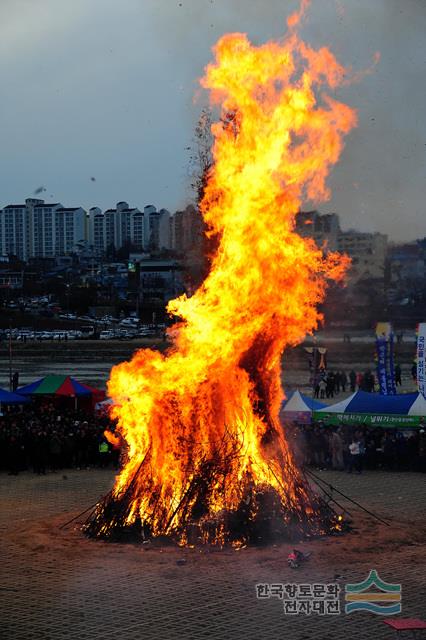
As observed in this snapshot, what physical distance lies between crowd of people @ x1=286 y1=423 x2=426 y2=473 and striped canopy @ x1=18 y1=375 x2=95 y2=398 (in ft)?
25.2

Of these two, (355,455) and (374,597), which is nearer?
(374,597)

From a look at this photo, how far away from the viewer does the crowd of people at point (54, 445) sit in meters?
21.5

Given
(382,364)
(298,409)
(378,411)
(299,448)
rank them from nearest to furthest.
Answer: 1. (299,448)
2. (378,411)
3. (298,409)
4. (382,364)

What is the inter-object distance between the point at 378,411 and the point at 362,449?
163cm

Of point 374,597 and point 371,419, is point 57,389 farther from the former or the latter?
point 374,597

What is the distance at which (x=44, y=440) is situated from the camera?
21.4 metres

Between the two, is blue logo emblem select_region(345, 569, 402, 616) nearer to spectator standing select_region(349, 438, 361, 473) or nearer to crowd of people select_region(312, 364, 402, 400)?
spectator standing select_region(349, 438, 361, 473)

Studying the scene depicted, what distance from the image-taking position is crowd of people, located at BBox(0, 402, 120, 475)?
21.5 m

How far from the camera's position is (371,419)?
2278 cm

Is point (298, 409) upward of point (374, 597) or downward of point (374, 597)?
upward

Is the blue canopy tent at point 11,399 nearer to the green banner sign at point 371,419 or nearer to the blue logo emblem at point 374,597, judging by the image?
the green banner sign at point 371,419

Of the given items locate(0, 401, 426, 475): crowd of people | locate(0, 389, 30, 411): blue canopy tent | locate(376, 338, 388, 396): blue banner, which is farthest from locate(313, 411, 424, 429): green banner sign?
locate(0, 389, 30, 411): blue canopy tent

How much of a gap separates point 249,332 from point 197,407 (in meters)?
1.55

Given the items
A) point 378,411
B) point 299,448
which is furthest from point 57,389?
point 378,411
